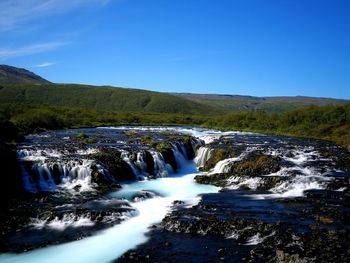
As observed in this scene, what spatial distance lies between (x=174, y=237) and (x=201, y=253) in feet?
8.25

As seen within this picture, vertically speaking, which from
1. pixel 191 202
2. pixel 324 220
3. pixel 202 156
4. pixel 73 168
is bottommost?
pixel 191 202

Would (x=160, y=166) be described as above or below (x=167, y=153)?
below

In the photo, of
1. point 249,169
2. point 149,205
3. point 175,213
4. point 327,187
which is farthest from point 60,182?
point 327,187

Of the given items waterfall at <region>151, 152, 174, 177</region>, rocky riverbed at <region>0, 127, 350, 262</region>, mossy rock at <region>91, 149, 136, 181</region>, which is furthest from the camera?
waterfall at <region>151, 152, 174, 177</region>

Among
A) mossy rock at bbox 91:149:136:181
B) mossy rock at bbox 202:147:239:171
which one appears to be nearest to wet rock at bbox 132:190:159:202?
mossy rock at bbox 91:149:136:181

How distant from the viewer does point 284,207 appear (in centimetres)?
2414

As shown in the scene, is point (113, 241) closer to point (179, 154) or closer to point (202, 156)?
point (179, 154)

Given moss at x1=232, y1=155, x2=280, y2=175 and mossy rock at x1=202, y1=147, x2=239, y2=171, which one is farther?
mossy rock at x1=202, y1=147, x2=239, y2=171

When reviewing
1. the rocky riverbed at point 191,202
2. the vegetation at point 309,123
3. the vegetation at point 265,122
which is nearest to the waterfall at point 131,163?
the rocky riverbed at point 191,202

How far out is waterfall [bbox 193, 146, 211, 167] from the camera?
43469 mm

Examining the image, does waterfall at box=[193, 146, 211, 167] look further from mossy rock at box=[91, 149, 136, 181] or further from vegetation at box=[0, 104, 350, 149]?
mossy rock at box=[91, 149, 136, 181]

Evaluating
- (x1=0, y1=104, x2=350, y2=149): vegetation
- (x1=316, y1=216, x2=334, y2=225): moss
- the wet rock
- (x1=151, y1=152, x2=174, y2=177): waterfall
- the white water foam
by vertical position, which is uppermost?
(x1=0, y1=104, x2=350, y2=149): vegetation

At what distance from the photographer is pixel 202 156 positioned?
4450 cm

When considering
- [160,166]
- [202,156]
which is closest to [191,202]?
[160,166]
